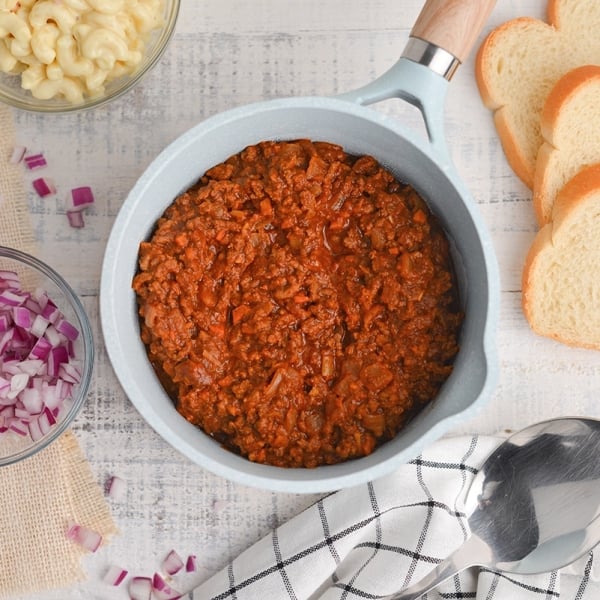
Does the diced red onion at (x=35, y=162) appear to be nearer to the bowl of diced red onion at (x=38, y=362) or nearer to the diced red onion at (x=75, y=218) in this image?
the diced red onion at (x=75, y=218)

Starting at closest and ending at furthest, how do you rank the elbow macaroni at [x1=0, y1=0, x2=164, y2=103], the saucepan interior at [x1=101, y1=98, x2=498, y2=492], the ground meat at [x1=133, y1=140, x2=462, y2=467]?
the saucepan interior at [x1=101, y1=98, x2=498, y2=492], the ground meat at [x1=133, y1=140, x2=462, y2=467], the elbow macaroni at [x1=0, y1=0, x2=164, y2=103]

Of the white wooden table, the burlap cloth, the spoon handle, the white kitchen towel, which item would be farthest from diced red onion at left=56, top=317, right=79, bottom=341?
the spoon handle

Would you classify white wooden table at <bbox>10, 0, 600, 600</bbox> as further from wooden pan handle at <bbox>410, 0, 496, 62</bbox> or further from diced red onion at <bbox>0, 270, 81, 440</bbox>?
wooden pan handle at <bbox>410, 0, 496, 62</bbox>

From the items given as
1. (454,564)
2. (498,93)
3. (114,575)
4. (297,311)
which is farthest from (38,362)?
(498,93)

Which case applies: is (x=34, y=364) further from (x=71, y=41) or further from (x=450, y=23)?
(x=450, y=23)

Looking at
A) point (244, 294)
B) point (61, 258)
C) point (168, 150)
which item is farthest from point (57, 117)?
point (244, 294)

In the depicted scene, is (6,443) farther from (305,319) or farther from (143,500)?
(305,319)

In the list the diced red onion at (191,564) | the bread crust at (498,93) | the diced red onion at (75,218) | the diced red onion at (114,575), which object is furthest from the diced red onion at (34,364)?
the bread crust at (498,93)
